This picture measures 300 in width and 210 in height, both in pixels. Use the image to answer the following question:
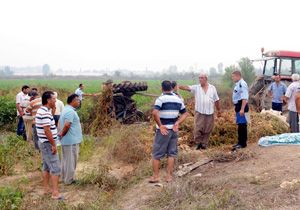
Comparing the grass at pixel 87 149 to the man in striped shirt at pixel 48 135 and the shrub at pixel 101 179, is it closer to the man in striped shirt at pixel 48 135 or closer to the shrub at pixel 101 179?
the shrub at pixel 101 179

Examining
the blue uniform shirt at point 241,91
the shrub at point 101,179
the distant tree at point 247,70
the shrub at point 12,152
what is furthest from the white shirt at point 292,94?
the distant tree at point 247,70

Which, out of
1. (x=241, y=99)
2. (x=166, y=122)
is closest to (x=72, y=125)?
(x=166, y=122)

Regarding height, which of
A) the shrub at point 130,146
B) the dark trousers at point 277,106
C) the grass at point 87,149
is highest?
the dark trousers at point 277,106

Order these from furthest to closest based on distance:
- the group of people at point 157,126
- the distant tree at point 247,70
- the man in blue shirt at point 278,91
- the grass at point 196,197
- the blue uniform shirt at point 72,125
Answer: the distant tree at point 247,70 < the man in blue shirt at point 278,91 < the blue uniform shirt at point 72,125 < the group of people at point 157,126 < the grass at point 196,197

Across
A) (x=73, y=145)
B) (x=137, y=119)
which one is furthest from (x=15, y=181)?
(x=137, y=119)

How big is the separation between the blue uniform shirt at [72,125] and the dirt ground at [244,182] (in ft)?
Result: 2.65

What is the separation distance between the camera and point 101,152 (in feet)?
30.8

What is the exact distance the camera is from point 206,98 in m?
8.07

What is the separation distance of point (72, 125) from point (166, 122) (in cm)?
166

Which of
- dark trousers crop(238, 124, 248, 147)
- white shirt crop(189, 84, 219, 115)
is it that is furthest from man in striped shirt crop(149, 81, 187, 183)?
dark trousers crop(238, 124, 248, 147)

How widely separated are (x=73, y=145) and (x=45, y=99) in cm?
120

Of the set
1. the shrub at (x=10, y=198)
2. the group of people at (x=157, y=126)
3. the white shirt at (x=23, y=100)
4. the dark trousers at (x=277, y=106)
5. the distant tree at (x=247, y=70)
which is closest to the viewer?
the shrub at (x=10, y=198)

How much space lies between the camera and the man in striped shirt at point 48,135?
602 centimetres

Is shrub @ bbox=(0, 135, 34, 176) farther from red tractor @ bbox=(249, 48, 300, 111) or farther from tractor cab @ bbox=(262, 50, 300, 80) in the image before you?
tractor cab @ bbox=(262, 50, 300, 80)
